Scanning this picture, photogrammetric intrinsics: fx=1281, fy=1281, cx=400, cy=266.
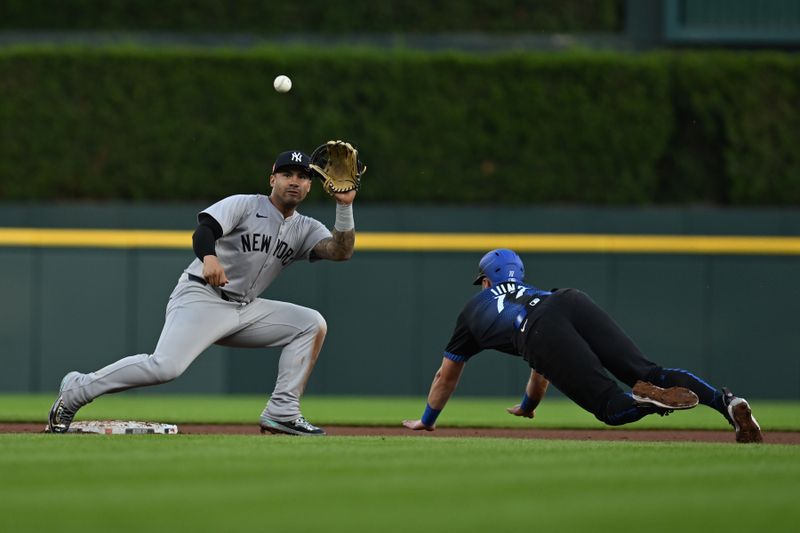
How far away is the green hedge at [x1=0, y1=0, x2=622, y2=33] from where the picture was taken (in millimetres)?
15672

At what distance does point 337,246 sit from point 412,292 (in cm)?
653

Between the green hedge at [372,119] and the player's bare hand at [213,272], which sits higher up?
the green hedge at [372,119]

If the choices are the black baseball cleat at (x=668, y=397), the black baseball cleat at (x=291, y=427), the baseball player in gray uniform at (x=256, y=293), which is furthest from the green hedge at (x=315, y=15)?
the black baseball cleat at (x=668, y=397)

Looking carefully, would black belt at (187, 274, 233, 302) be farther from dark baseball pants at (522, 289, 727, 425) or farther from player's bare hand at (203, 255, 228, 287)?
dark baseball pants at (522, 289, 727, 425)

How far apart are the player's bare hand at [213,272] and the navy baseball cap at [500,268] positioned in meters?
1.54

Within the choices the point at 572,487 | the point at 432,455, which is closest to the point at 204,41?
the point at 432,455

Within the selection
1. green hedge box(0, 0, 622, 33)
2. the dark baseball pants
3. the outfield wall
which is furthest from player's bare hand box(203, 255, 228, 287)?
green hedge box(0, 0, 622, 33)

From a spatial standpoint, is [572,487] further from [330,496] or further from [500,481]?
[330,496]

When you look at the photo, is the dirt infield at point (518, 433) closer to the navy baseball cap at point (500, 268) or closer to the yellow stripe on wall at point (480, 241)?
the navy baseball cap at point (500, 268)

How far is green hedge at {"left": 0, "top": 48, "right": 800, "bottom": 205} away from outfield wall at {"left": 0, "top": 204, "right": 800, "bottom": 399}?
84cm

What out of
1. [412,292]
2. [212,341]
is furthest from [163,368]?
[412,292]

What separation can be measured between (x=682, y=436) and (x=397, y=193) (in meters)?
6.86

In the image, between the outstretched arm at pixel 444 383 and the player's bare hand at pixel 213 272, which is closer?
the player's bare hand at pixel 213 272

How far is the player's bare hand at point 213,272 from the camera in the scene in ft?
22.2
